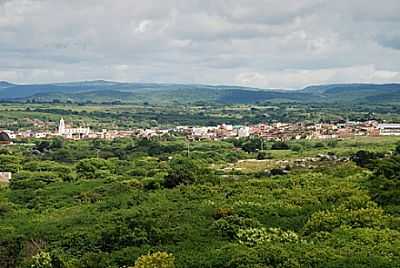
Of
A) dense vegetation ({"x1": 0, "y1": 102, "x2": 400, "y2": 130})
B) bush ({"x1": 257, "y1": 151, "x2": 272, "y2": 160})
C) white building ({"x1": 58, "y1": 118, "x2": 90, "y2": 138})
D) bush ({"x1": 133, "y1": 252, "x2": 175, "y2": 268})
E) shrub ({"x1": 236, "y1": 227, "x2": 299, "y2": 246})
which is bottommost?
dense vegetation ({"x1": 0, "y1": 102, "x2": 400, "y2": 130})

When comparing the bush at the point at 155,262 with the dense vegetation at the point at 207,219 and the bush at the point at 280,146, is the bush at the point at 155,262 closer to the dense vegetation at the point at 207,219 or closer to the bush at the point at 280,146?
the dense vegetation at the point at 207,219

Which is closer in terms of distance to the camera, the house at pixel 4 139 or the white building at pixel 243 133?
the house at pixel 4 139

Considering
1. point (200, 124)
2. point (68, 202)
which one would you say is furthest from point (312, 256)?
point (200, 124)

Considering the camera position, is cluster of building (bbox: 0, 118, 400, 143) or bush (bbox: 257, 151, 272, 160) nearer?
bush (bbox: 257, 151, 272, 160)

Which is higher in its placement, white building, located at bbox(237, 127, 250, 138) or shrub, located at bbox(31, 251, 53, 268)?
shrub, located at bbox(31, 251, 53, 268)

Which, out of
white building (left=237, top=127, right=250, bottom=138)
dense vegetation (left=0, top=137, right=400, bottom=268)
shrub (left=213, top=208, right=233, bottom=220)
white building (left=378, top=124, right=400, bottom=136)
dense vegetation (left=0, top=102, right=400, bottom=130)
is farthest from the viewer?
dense vegetation (left=0, top=102, right=400, bottom=130)

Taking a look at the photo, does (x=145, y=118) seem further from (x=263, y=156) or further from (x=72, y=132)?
(x=263, y=156)

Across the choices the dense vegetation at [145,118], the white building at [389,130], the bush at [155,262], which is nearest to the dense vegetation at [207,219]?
the bush at [155,262]

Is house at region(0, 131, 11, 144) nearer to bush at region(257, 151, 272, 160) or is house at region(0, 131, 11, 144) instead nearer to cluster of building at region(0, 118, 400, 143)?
cluster of building at region(0, 118, 400, 143)

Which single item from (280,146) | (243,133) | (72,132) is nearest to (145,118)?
(72,132)

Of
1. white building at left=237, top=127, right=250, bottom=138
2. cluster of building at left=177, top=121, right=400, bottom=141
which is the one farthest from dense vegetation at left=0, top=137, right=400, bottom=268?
white building at left=237, top=127, right=250, bottom=138
